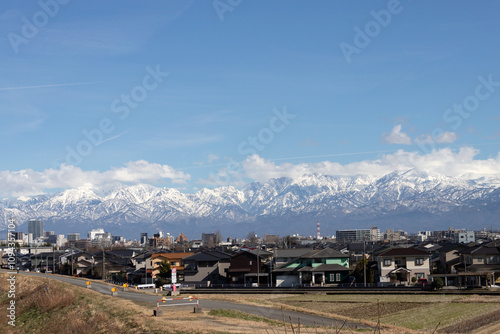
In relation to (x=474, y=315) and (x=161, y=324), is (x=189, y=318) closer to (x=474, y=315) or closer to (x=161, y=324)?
(x=161, y=324)

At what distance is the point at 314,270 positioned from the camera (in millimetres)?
63969

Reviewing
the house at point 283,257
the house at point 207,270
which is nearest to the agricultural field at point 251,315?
the house at point 283,257

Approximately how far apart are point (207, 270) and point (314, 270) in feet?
50.8

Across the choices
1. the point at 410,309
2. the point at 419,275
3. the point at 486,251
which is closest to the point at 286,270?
the point at 419,275

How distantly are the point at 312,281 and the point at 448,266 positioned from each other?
64.5 feet

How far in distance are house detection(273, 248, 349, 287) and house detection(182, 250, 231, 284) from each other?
325 inches

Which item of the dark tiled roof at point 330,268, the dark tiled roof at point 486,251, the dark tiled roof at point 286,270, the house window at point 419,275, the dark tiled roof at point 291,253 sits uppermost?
the dark tiled roof at point 486,251

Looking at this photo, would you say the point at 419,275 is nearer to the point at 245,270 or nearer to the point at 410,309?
the point at 245,270

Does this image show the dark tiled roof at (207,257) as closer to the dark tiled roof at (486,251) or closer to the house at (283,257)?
the house at (283,257)

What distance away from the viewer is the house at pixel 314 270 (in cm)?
6419

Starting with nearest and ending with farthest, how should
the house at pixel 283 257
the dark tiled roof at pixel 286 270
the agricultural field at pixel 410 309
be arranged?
1. the agricultural field at pixel 410 309
2. the dark tiled roof at pixel 286 270
3. the house at pixel 283 257

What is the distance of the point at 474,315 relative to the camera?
106ft

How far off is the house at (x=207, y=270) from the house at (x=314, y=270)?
8.25m

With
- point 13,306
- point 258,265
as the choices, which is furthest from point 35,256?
point 13,306
